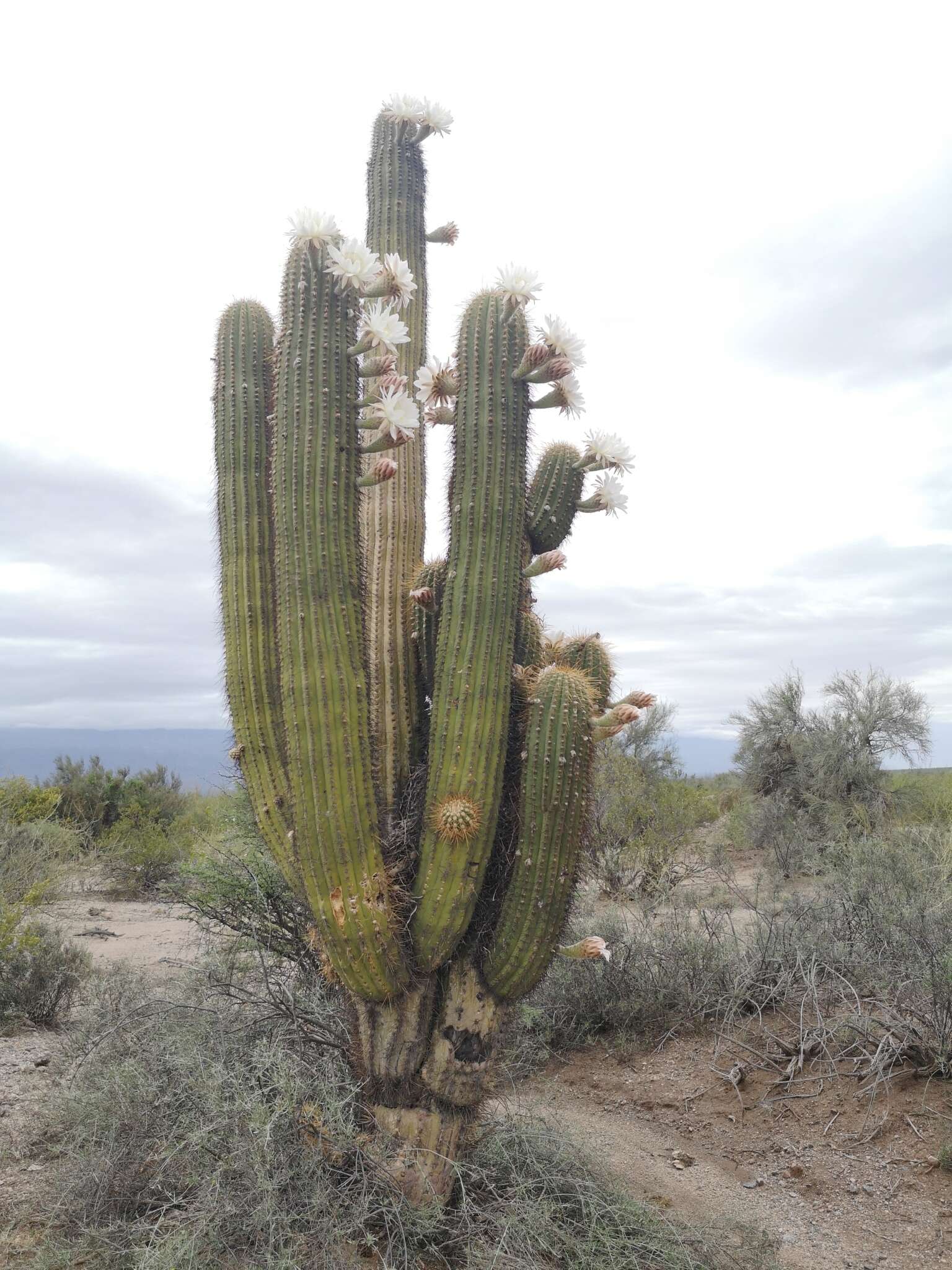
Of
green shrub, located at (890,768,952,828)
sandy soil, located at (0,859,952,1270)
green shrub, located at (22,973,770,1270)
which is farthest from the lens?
green shrub, located at (890,768,952,828)

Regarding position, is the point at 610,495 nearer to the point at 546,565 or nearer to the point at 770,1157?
the point at 546,565

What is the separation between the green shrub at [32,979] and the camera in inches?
254

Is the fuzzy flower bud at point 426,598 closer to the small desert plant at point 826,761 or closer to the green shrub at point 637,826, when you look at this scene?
the green shrub at point 637,826

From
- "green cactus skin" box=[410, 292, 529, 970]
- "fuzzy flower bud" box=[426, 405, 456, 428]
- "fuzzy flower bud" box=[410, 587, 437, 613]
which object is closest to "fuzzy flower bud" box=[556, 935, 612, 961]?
"green cactus skin" box=[410, 292, 529, 970]

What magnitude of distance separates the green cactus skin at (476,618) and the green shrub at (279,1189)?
2.91 feet

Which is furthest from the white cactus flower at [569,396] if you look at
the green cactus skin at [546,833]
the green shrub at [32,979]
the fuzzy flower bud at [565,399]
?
the green shrub at [32,979]

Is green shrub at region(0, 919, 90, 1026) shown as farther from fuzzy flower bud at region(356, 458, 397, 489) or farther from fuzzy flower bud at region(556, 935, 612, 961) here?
fuzzy flower bud at region(356, 458, 397, 489)

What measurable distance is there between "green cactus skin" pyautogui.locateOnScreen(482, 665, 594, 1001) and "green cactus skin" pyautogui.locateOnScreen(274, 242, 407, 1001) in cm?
50

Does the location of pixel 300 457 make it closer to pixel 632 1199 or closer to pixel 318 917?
pixel 318 917

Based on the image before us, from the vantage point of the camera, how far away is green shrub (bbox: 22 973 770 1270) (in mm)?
3293

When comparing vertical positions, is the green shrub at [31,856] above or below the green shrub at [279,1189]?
above

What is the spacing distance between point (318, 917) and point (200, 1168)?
1.20 metres

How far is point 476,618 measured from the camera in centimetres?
363

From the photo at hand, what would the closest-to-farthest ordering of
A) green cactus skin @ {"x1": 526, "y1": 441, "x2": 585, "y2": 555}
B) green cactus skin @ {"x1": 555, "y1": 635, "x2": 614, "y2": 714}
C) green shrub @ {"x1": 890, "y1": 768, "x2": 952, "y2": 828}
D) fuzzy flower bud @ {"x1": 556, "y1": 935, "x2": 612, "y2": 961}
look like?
1. fuzzy flower bud @ {"x1": 556, "y1": 935, "x2": 612, "y2": 961}
2. green cactus skin @ {"x1": 526, "y1": 441, "x2": 585, "y2": 555}
3. green cactus skin @ {"x1": 555, "y1": 635, "x2": 614, "y2": 714}
4. green shrub @ {"x1": 890, "y1": 768, "x2": 952, "y2": 828}
